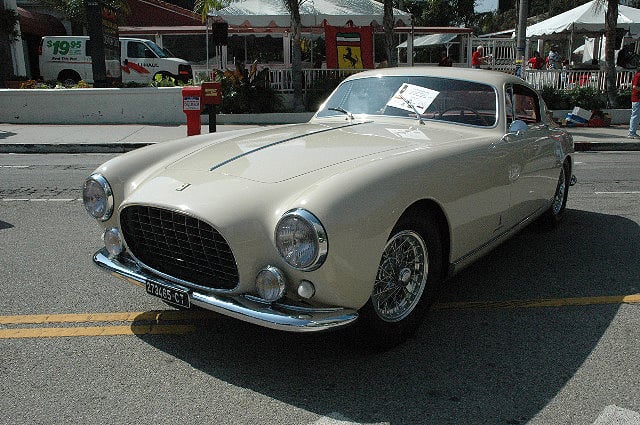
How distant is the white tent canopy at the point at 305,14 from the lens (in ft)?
59.0

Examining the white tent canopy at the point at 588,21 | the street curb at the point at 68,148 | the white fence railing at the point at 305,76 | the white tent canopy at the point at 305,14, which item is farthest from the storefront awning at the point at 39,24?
the white tent canopy at the point at 588,21

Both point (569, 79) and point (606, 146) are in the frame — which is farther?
point (569, 79)

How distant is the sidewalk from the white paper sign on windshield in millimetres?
8707

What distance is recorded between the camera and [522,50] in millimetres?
15680

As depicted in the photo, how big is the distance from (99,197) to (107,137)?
1035 centimetres

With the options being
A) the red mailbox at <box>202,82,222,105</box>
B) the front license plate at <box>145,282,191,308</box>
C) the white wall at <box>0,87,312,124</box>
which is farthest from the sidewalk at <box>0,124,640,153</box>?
the front license plate at <box>145,282,191,308</box>

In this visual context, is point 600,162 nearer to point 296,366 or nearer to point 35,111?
point 296,366

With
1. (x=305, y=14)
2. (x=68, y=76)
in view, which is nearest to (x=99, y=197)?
(x=305, y=14)

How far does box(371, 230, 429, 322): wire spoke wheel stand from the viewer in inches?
123

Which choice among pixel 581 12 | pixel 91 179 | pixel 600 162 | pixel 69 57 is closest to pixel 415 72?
pixel 91 179

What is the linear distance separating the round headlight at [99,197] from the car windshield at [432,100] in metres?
2.11

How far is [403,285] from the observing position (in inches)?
130

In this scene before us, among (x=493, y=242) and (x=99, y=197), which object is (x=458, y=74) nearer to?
(x=493, y=242)

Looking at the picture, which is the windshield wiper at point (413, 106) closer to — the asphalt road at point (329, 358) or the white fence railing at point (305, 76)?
the asphalt road at point (329, 358)
